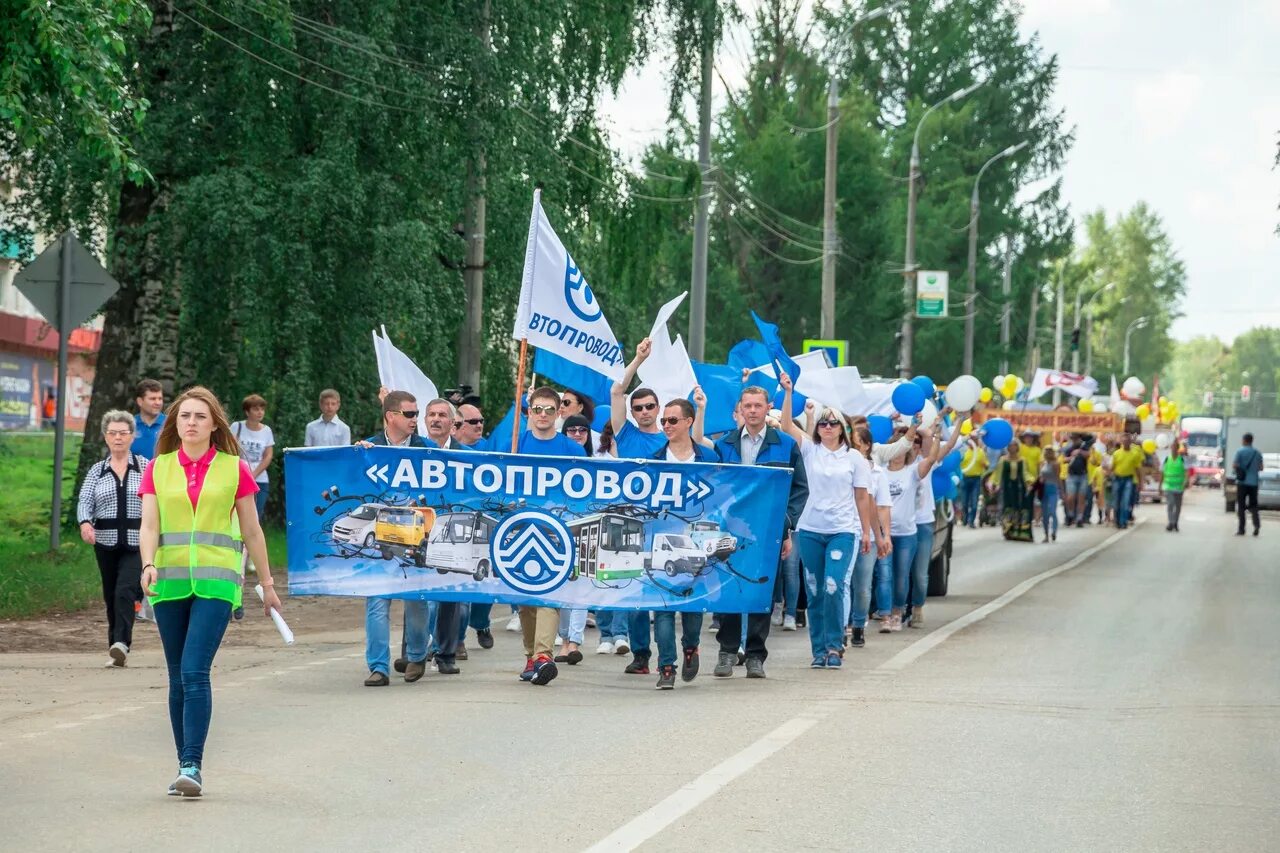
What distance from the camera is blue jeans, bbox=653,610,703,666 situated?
38.8ft

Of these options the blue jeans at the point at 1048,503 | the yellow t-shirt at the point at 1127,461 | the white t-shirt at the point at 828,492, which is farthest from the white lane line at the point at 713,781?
the yellow t-shirt at the point at 1127,461

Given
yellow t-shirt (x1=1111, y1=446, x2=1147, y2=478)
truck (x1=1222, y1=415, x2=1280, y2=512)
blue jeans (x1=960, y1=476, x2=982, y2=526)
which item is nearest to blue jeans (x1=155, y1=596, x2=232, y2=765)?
blue jeans (x1=960, y1=476, x2=982, y2=526)

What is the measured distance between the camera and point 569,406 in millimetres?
14758

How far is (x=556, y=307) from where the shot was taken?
13820 millimetres

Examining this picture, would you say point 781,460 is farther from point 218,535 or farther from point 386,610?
point 218,535

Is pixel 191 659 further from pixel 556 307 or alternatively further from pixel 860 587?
pixel 860 587

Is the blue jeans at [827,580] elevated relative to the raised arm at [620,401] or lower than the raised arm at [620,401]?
lower

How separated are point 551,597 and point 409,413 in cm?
146

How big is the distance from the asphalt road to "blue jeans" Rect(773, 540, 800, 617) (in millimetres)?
836

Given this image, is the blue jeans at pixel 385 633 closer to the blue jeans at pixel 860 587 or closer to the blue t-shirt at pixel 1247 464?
the blue jeans at pixel 860 587

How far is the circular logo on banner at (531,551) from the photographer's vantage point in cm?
1201

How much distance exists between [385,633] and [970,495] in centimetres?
2742

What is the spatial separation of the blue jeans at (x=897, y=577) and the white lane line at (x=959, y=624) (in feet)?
1.40

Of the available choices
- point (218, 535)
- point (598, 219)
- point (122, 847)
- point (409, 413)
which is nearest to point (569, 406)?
point (409, 413)
